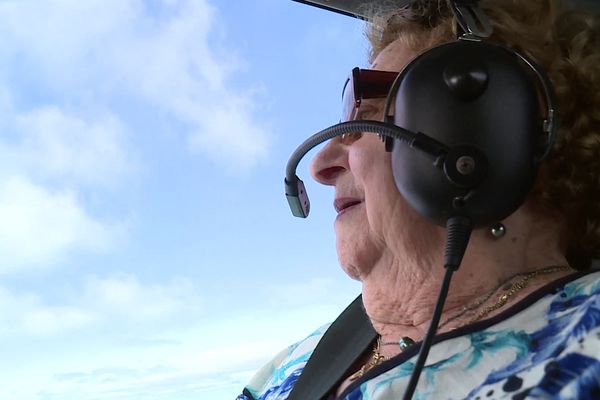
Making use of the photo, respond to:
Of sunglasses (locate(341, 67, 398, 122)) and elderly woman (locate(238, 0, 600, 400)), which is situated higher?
sunglasses (locate(341, 67, 398, 122))

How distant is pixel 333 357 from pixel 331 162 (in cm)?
28

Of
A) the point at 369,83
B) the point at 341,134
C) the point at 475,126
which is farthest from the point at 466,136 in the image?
the point at 369,83

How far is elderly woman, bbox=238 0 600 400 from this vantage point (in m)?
0.77

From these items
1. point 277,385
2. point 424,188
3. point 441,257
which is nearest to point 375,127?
point 424,188

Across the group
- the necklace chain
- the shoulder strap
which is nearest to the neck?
the necklace chain

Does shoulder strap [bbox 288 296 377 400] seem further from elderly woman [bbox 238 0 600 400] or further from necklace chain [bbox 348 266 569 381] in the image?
necklace chain [bbox 348 266 569 381]

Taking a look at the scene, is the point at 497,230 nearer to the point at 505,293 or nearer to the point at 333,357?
the point at 505,293

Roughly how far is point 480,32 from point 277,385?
2.12ft

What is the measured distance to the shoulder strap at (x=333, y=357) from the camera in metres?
1.04

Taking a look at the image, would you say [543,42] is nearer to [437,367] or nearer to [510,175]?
[510,175]

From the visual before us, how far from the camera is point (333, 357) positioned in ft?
3.50

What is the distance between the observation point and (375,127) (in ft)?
2.53

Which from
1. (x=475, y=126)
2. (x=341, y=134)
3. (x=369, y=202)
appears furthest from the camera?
(x=369, y=202)

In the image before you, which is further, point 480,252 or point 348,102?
point 348,102
